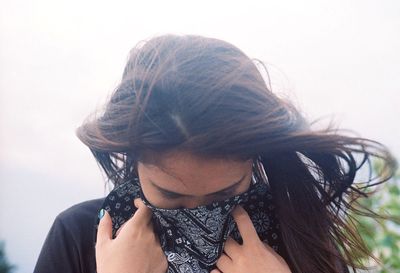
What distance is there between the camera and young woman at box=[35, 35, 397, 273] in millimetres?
803

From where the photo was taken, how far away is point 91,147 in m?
0.89

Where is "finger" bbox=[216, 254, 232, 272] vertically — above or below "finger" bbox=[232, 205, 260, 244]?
below

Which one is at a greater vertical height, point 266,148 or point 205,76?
point 205,76

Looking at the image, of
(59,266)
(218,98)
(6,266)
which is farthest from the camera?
(6,266)

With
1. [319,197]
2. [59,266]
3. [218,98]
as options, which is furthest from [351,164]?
[59,266]

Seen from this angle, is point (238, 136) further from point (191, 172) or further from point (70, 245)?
point (70, 245)

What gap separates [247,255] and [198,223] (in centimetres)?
10

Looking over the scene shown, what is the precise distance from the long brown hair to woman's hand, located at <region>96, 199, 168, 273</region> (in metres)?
0.10

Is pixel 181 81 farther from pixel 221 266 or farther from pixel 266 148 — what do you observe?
pixel 221 266

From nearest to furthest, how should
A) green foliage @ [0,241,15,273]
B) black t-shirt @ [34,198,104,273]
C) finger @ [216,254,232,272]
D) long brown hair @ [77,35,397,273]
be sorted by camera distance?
1. long brown hair @ [77,35,397,273]
2. finger @ [216,254,232,272]
3. black t-shirt @ [34,198,104,273]
4. green foliage @ [0,241,15,273]

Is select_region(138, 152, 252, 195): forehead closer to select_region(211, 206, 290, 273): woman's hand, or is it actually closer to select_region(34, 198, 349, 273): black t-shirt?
select_region(211, 206, 290, 273): woman's hand

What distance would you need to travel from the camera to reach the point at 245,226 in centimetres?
93

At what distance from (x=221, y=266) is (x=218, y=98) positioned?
1.01 feet

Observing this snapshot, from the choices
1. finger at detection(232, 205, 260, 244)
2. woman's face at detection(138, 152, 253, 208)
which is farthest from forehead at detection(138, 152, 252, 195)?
finger at detection(232, 205, 260, 244)
